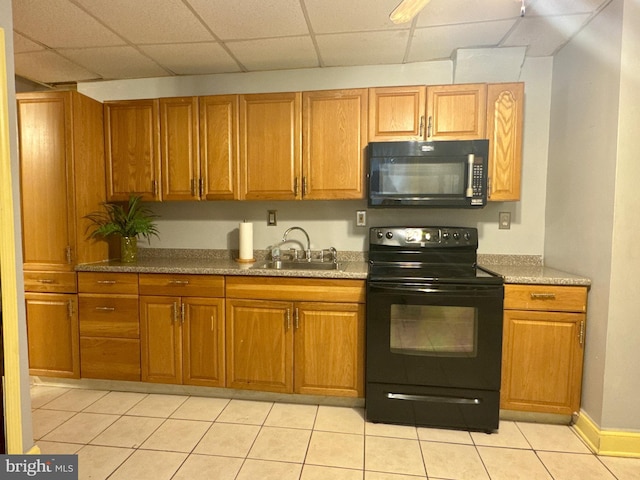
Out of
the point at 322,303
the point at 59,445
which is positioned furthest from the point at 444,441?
the point at 59,445

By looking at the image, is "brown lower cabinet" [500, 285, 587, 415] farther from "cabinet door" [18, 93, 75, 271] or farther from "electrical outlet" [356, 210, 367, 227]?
"cabinet door" [18, 93, 75, 271]

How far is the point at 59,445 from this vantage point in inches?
71.7

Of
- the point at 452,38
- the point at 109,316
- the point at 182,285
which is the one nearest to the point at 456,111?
the point at 452,38

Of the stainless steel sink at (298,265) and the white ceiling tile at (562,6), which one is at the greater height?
the white ceiling tile at (562,6)

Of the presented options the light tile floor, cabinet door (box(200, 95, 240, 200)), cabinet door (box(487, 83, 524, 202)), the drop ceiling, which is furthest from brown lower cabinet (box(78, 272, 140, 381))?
cabinet door (box(487, 83, 524, 202))

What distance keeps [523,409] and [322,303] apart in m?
1.37

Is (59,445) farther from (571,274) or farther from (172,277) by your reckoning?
(571,274)

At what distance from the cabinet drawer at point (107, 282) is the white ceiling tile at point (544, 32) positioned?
2.98m

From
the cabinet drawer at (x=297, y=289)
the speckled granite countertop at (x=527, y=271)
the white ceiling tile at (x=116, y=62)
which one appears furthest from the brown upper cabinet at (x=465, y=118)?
the white ceiling tile at (x=116, y=62)

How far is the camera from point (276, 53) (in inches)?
93.2

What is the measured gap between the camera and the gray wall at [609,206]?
169cm

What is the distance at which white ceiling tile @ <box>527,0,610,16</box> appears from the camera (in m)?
1.78

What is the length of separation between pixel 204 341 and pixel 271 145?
146 centimetres

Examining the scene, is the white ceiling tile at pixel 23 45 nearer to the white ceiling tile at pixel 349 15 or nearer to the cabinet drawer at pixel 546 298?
the white ceiling tile at pixel 349 15
